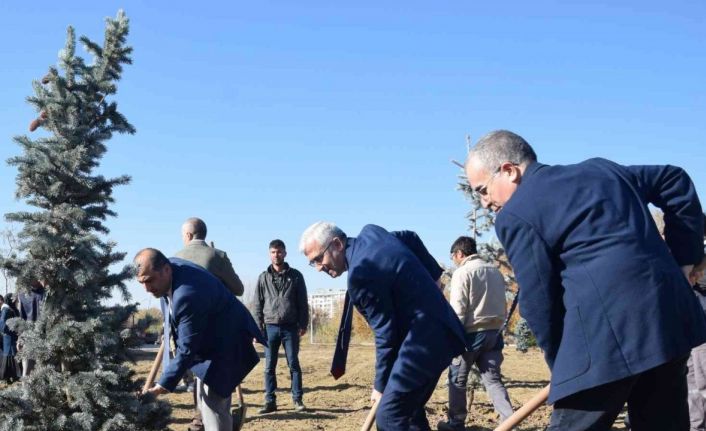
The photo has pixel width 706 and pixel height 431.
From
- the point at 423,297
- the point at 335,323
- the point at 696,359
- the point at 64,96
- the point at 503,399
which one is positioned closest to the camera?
the point at 423,297

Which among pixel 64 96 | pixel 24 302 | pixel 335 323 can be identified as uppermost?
pixel 64 96

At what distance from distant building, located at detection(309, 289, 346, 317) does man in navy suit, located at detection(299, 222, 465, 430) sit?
24.3m

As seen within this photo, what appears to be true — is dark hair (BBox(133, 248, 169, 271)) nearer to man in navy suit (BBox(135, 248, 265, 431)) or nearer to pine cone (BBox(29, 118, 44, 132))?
man in navy suit (BBox(135, 248, 265, 431))

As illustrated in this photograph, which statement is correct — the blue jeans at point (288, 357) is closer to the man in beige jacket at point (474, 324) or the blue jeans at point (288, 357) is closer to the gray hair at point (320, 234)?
the man in beige jacket at point (474, 324)

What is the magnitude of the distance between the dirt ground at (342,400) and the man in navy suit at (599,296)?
13.6 ft

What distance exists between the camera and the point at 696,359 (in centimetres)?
611

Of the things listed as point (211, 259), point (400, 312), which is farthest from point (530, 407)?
point (211, 259)

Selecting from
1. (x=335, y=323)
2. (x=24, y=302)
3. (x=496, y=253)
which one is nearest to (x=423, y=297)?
(x=24, y=302)

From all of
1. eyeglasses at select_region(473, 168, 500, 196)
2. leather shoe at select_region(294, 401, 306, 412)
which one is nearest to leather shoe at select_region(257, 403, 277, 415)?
leather shoe at select_region(294, 401, 306, 412)

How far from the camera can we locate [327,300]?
3178 centimetres

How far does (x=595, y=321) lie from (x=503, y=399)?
4591 millimetres

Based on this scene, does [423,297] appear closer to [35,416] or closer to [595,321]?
[595,321]

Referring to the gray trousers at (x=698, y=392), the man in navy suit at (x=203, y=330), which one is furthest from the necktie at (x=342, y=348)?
the gray trousers at (x=698, y=392)

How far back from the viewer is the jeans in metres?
2.75
